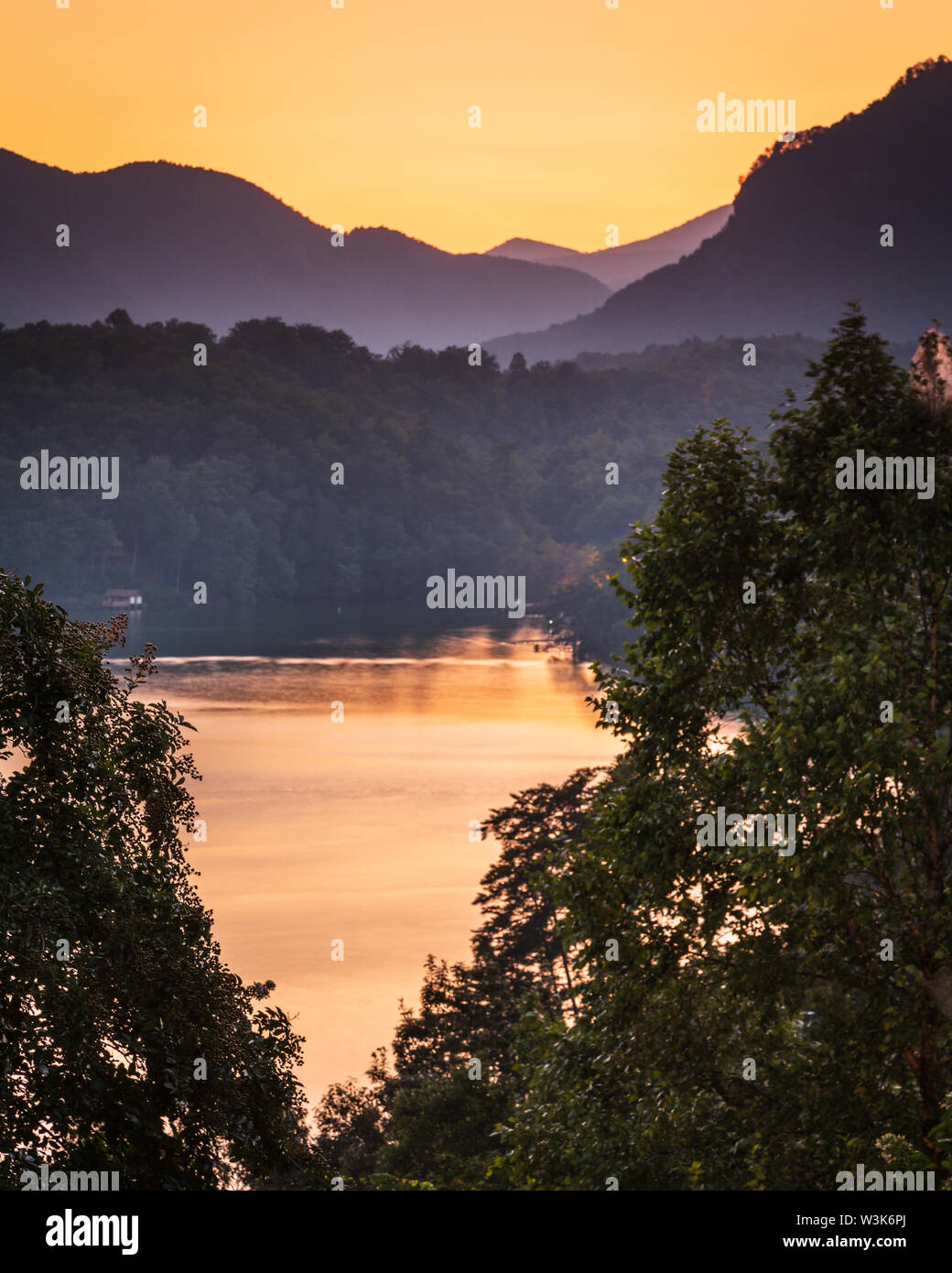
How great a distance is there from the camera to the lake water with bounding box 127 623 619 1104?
131 feet

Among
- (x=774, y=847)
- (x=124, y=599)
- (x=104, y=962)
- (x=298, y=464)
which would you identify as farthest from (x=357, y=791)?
(x=298, y=464)

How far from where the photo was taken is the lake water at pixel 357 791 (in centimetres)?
3988

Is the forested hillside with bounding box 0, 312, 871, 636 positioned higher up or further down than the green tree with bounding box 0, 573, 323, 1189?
higher up

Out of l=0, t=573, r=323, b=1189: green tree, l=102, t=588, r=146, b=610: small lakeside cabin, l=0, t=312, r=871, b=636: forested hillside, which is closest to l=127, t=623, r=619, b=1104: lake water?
l=102, t=588, r=146, b=610: small lakeside cabin

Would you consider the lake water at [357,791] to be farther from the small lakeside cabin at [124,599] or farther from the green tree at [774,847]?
the green tree at [774,847]

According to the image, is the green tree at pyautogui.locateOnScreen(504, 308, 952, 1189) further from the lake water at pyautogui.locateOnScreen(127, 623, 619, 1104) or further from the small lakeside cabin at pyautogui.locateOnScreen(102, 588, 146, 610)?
the small lakeside cabin at pyautogui.locateOnScreen(102, 588, 146, 610)

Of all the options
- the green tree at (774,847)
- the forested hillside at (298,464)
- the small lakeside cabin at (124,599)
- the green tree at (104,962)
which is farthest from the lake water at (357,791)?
the green tree at (104,962)

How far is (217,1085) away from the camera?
8.73 metres

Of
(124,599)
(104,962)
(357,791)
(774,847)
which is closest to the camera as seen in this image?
(104,962)

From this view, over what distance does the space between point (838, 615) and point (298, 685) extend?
8230 cm

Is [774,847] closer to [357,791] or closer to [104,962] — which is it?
[104,962]

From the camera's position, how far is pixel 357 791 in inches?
2633

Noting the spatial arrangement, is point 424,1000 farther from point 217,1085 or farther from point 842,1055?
point 217,1085

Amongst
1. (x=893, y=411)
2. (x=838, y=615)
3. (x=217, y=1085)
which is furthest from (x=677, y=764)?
(x=217, y=1085)
